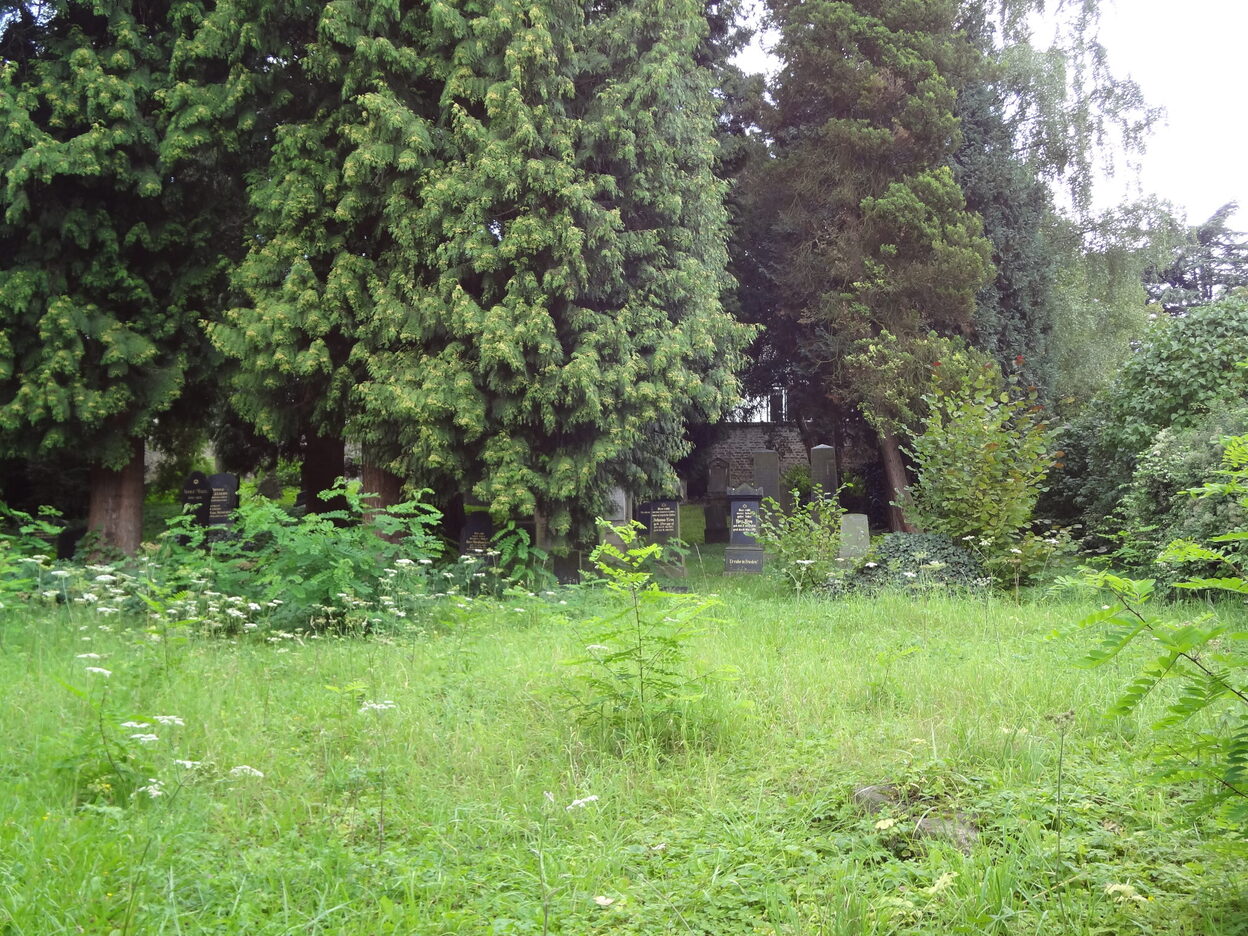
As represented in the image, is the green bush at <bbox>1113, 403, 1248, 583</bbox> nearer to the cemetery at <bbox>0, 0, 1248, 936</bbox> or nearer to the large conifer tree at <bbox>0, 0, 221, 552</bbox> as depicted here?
the cemetery at <bbox>0, 0, 1248, 936</bbox>

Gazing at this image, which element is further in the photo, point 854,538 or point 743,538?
point 743,538

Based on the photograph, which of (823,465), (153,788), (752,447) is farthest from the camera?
(752,447)

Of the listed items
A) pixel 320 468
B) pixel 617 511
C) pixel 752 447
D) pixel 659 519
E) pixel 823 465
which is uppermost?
pixel 752 447

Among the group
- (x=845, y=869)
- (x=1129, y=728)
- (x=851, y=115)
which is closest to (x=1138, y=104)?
(x=851, y=115)

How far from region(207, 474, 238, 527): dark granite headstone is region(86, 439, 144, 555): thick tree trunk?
3.75 feet

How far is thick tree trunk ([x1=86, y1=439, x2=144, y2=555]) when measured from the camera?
1332 centimetres

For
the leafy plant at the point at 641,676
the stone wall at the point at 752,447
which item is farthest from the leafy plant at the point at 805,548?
the stone wall at the point at 752,447

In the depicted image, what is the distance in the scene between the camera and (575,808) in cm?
383

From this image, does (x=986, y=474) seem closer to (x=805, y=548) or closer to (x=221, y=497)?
(x=805, y=548)

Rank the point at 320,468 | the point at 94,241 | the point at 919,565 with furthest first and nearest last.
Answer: the point at 320,468
the point at 94,241
the point at 919,565

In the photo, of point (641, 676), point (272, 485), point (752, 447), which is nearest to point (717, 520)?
point (272, 485)

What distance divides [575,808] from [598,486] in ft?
25.8

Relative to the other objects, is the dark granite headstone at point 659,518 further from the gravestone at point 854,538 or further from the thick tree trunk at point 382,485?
the thick tree trunk at point 382,485

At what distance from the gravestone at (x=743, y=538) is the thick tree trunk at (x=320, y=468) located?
617 cm
